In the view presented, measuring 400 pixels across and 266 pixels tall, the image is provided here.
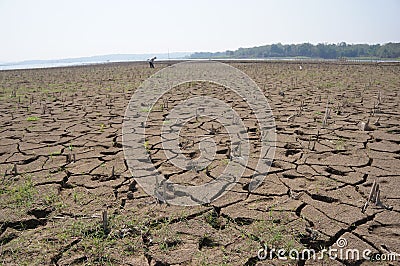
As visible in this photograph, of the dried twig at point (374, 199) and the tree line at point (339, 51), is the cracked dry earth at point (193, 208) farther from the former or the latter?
the tree line at point (339, 51)

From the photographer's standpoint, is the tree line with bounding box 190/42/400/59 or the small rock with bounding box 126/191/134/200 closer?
the small rock with bounding box 126/191/134/200

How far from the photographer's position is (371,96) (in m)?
7.06

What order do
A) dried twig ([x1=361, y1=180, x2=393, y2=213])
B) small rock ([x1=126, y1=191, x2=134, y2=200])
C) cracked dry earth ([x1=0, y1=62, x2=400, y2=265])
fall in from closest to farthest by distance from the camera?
1. cracked dry earth ([x1=0, y1=62, x2=400, y2=265])
2. dried twig ([x1=361, y1=180, x2=393, y2=213])
3. small rock ([x1=126, y1=191, x2=134, y2=200])

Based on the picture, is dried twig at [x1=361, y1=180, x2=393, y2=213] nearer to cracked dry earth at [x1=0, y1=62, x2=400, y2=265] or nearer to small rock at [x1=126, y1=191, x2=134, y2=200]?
cracked dry earth at [x1=0, y1=62, x2=400, y2=265]

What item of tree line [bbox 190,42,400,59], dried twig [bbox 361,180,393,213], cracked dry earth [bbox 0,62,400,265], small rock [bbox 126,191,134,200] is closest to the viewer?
cracked dry earth [bbox 0,62,400,265]

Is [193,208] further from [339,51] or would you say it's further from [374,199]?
[339,51]

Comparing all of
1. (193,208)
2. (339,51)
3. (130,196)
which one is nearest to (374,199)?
(193,208)

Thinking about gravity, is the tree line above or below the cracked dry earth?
above

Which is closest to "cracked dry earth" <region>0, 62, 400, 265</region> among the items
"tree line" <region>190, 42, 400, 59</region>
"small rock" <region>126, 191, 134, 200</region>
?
"small rock" <region>126, 191, 134, 200</region>

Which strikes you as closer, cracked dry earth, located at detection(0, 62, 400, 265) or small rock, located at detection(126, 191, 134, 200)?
cracked dry earth, located at detection(0, 62, 400, 265)

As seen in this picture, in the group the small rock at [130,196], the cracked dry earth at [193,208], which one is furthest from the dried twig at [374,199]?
the small rock at [130,196]

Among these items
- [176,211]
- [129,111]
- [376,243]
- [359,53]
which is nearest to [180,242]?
[176,211]

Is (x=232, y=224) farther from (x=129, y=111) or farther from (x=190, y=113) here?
(x=129, y=111)

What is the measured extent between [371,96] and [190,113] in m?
4.67
